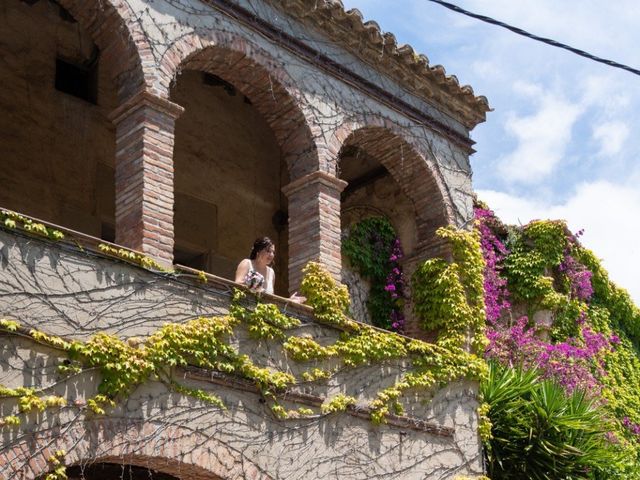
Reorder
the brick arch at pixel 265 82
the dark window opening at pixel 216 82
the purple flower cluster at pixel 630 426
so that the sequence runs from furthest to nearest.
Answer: the purple flower cluster at pixel 630 426, the dark window opening at pixel 216 82, the brick arch at pixel 265 82

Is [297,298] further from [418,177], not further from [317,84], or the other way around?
[418,177]

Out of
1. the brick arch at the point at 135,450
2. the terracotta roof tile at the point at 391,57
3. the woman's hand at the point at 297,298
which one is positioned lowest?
the brick arch at the point at 135,450

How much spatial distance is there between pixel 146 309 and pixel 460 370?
14.8 ft

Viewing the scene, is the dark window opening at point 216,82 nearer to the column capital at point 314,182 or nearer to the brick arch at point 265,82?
the brick arch at point 265,82

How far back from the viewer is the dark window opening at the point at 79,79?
13.7m

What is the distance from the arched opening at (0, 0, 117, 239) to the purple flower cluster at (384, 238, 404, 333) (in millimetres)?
3919

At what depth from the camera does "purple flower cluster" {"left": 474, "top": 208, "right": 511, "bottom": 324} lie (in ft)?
52.2

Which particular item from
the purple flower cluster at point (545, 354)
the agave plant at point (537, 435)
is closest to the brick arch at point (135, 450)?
the agave plant at point (537, 435)

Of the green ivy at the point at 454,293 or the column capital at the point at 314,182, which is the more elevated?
the column capital at the point at 314,182

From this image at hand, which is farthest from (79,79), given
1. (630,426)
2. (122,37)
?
(630,426)

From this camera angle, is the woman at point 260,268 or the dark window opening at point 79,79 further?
the dark window opening at point 79,79

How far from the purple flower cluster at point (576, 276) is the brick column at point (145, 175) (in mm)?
9527

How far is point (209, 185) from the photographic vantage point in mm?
14828

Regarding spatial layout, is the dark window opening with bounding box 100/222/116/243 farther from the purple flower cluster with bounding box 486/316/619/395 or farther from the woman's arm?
the purple flower cluster with bounding box 486/316/619/395
